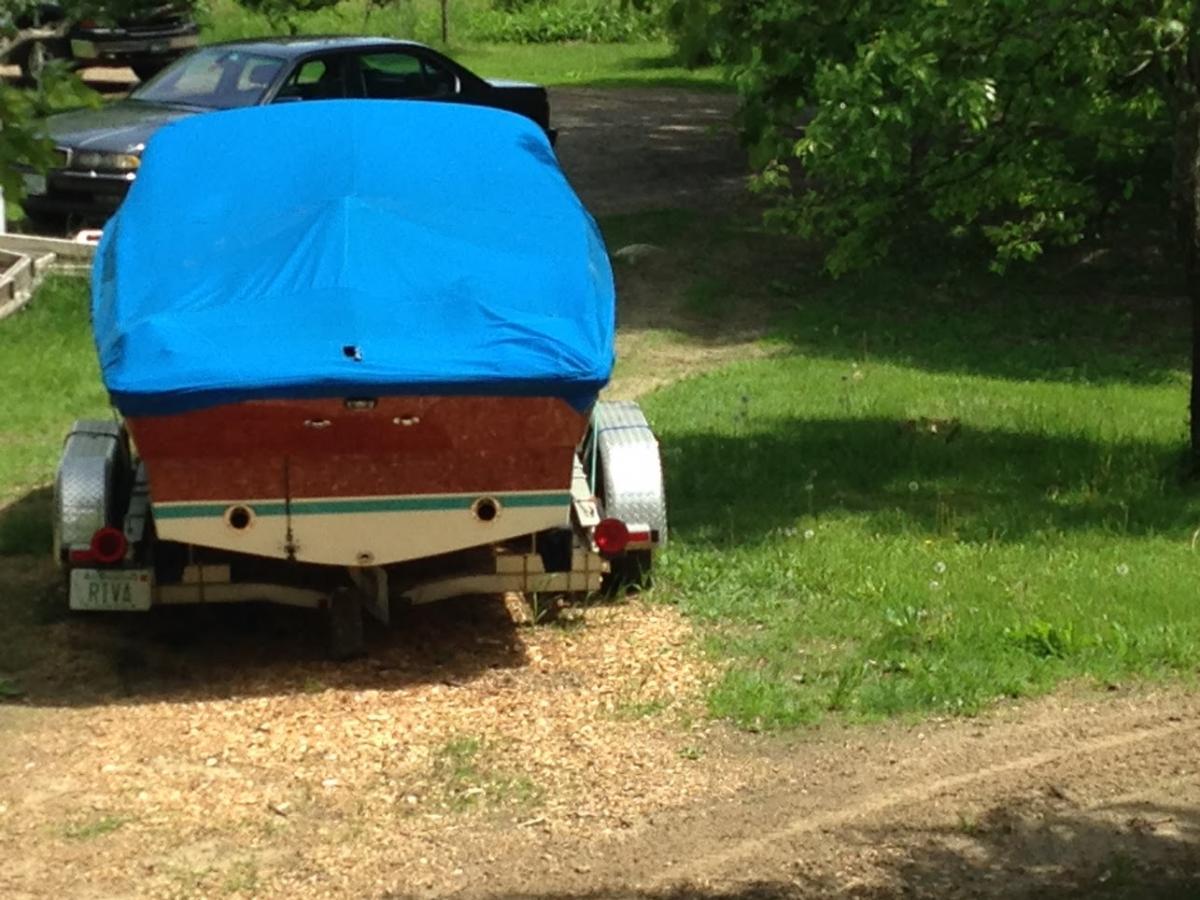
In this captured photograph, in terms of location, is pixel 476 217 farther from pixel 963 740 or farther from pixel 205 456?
pixel 963 740

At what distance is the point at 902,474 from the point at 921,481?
0.19 m

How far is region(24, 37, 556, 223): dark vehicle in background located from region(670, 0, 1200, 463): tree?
593 centimetres

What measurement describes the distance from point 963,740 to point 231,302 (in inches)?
129

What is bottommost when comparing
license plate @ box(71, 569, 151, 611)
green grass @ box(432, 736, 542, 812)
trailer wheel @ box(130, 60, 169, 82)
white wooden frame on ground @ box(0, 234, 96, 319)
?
trailer wheel @ box(130, 60, 169, 82)

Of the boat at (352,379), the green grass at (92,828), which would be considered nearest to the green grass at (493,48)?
the boat at (352,379)

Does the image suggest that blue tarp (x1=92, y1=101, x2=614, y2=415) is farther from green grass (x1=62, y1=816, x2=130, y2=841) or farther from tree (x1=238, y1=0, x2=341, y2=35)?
tree (x1=238, y1=0, x2=341, y2=35)

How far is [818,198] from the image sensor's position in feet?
42.2

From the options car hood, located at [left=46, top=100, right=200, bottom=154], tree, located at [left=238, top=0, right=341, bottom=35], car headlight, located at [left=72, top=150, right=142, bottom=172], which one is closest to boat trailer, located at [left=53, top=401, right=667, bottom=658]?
car headlight, located at [left=72, top=150, right=142, bottom=172]

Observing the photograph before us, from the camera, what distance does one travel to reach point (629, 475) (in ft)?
30.9

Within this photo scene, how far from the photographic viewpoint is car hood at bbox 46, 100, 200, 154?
56.1 feet

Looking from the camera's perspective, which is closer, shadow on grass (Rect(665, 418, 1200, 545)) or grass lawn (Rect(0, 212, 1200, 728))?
grass lawn (Rect(0, 212, 1200, 728))

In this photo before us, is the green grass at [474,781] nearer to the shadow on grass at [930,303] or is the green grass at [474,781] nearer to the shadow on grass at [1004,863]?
the shadow on grass at [1004,863]

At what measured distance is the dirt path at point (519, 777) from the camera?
6.55 metres

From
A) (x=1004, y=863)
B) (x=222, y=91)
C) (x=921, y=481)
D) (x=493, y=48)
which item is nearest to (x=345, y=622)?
(x=1004, y=863)
